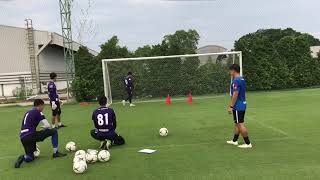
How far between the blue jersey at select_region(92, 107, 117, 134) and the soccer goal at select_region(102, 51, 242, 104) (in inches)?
545

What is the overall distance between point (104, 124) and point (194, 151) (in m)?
2.14

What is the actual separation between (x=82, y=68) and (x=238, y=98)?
697 inches

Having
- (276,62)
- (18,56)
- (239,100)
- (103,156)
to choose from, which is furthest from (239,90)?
(18,56)

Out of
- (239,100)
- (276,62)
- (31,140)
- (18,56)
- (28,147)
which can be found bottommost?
(28,147)

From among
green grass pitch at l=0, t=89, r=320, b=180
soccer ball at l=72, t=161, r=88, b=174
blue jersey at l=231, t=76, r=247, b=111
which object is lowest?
green grass pitch at l=0, t=89, r=320, b=180

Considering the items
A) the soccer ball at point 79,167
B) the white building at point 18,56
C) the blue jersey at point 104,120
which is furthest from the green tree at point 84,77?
the soccer ball at point 79,167

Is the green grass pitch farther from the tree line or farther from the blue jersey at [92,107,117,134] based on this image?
the tree line

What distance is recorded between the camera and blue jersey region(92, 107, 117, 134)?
920 centimetres

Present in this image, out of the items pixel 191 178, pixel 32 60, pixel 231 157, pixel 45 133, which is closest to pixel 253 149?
pixel 231 157

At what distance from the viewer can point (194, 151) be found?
884 cm

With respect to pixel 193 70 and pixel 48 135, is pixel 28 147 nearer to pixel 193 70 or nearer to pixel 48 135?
pixel 48 135

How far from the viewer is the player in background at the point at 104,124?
30.2 ft

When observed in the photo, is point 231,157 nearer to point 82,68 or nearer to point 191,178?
point 191,178

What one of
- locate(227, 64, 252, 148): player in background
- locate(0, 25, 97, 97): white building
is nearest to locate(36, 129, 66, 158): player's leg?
locate(227, 64, 252, 148): player in background
